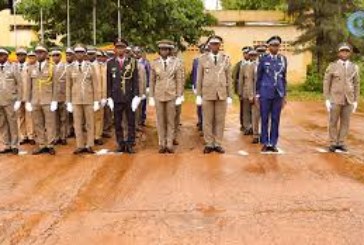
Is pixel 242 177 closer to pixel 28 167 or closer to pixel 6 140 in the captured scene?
pixel 28 167

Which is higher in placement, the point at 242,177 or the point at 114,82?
the point at 114,82

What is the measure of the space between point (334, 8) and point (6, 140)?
697 inches

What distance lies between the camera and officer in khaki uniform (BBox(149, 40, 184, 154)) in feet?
34.3

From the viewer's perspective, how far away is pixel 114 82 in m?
10.4

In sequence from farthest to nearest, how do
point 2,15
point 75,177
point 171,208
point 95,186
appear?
point 2,15
point 75,177
point 95,186
point 171,208

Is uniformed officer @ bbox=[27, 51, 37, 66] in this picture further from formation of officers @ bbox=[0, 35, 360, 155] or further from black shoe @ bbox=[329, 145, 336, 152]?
black shoe @ bbox=[329, 145, 336, 152]

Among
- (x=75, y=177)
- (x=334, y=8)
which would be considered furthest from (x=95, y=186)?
(x=334, y=8)

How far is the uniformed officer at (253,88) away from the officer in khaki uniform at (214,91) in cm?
147

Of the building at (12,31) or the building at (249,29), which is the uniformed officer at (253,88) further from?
the building at (12,31)

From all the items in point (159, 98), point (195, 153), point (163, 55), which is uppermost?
point (163, 55)

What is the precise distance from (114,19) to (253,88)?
1101cm

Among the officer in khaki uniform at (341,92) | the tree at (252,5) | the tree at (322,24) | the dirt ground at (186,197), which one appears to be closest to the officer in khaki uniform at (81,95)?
the dirt ground at (186,197)

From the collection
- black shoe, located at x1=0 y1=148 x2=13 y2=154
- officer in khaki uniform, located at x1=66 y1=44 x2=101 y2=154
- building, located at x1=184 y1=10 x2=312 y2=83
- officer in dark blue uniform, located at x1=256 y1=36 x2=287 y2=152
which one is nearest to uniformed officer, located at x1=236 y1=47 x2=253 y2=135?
officer in dark blue uniform, located at x1=256 y1=36 x2=287 y2=152

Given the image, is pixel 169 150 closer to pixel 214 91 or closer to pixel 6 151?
pixel 214 91
